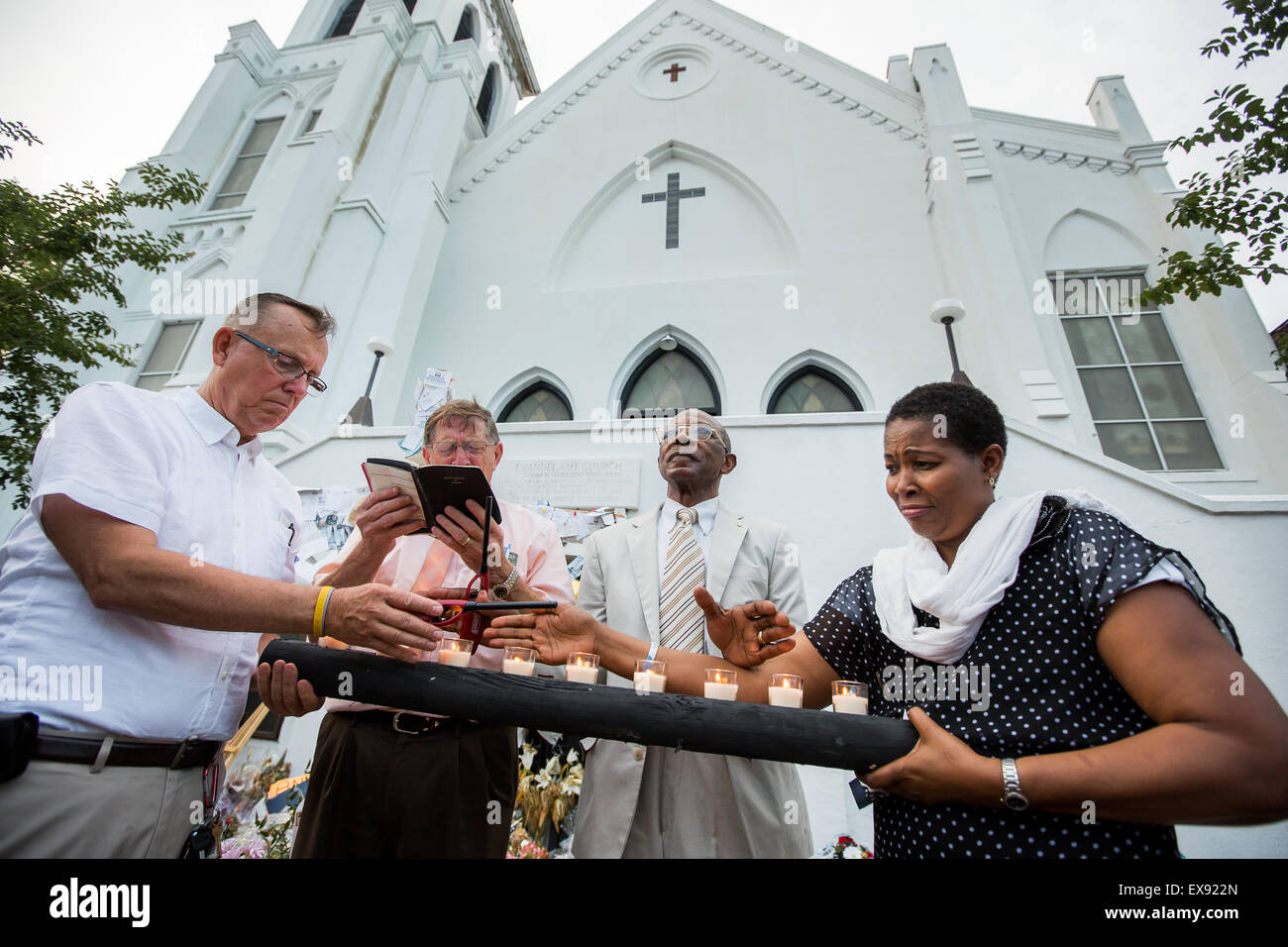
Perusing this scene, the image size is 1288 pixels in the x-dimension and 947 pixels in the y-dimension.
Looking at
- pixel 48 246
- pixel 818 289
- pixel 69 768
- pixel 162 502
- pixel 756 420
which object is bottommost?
pixel 69 768

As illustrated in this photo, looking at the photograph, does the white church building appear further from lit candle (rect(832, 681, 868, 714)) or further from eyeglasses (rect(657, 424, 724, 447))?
lit candle (rect(832, 681, 868, 714))

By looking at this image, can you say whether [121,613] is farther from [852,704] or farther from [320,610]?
[852,704]

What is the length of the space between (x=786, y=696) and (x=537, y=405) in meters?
8.29

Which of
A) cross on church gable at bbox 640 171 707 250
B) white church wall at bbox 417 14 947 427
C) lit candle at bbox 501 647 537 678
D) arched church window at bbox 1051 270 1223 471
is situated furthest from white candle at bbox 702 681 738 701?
cross on church gable at bbox 640 171 707 250

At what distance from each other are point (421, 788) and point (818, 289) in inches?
348

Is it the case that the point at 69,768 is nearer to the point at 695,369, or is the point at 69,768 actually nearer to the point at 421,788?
the point at 421,788

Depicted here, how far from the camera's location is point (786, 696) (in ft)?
5.78

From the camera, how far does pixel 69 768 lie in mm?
1482

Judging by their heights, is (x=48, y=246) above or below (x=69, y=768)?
above

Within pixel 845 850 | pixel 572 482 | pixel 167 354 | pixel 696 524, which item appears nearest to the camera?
pixel 696 524

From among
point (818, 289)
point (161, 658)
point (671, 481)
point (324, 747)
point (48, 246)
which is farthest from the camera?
point (818, 289)

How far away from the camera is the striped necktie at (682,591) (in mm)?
2674

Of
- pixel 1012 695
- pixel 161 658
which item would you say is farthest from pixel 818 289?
pixel 161 658

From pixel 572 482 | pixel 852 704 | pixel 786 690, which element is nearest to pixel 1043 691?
pixel 852 704
